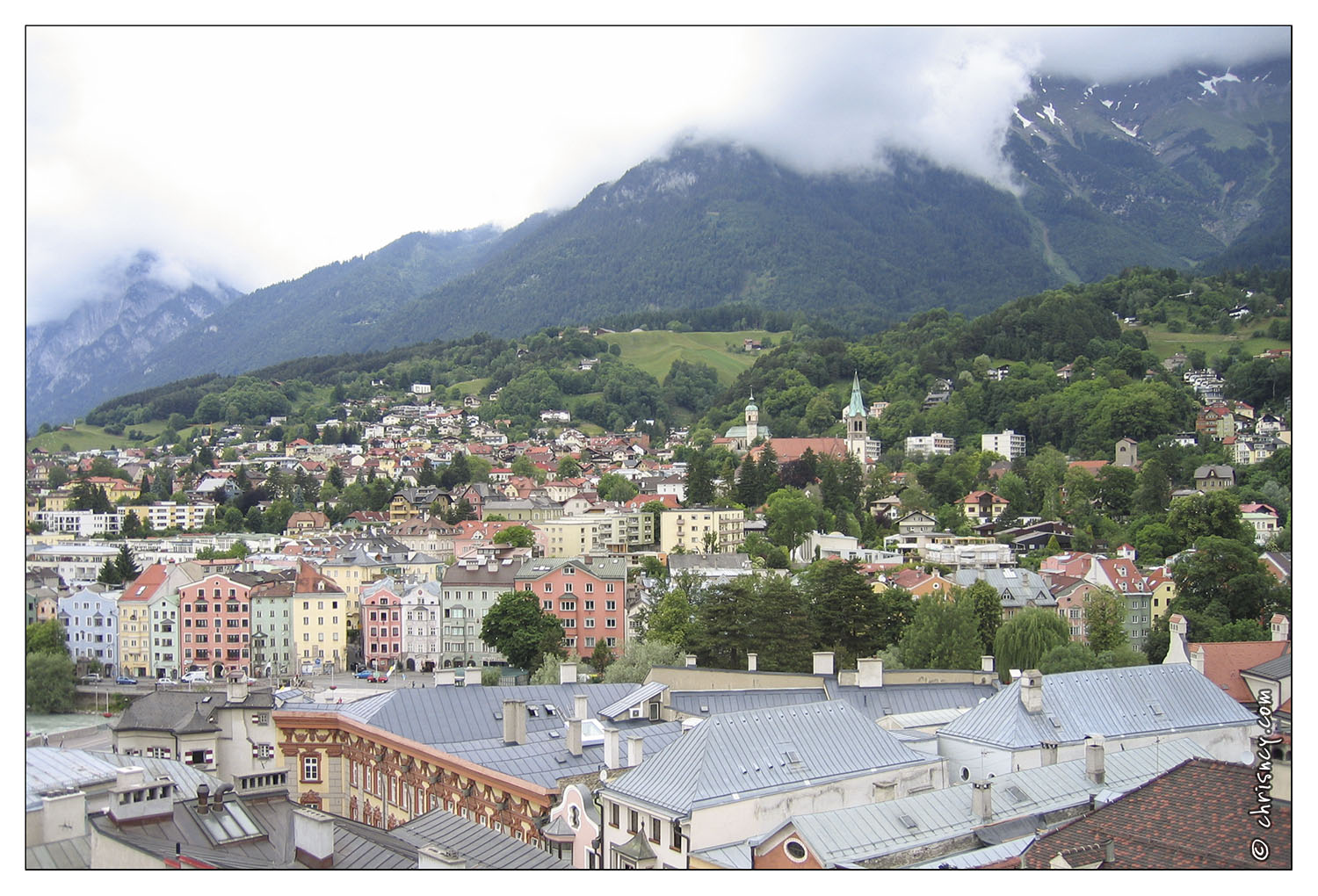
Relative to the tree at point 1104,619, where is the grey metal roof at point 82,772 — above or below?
above

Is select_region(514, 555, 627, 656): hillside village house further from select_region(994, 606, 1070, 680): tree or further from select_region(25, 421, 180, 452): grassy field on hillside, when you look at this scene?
select_region(25, 421, 180, 452): grassy field on hillside

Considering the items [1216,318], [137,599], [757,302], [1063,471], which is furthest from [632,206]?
[137,599]

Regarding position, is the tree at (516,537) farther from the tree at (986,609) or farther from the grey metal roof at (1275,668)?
the grey metal roof at (1275,668)

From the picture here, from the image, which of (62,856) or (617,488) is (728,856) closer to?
(62,856)

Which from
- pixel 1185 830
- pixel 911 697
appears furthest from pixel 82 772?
pixel 911 697

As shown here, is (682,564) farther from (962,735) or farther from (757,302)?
(757,302)

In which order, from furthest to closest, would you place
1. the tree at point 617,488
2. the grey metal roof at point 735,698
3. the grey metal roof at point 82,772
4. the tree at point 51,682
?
the tree at point 617,488 → the tree at point 51,682 → the grey metal roof at point 735,698 → the grey metal roof at point 82,772

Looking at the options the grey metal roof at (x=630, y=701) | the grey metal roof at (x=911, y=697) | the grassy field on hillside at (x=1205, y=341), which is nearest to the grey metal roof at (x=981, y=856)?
the grey metal roof at (x=911, y=697)

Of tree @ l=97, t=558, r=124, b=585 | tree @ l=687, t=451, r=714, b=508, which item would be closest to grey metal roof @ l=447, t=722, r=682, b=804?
tree @ l=97, t=558, r=124, b=585
